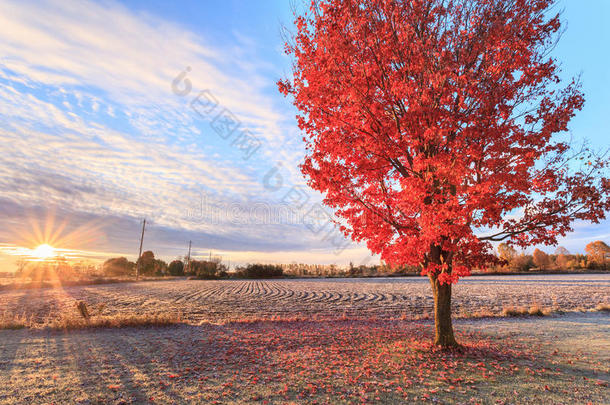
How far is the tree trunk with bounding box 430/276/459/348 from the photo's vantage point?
8727 mm

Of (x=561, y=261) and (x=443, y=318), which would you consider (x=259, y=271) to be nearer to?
(x=443, y=318)

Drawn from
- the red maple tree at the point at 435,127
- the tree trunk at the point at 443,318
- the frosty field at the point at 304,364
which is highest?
the red maple tree at the point at 435,127

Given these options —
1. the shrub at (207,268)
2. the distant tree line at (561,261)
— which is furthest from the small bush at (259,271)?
the distant tree line at (561,261)

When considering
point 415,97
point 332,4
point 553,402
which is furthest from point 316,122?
point 553,402

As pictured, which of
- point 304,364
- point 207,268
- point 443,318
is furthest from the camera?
point 207,268

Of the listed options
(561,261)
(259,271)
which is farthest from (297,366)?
(561,261)

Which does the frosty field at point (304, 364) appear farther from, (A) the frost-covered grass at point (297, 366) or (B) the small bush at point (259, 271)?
(B) the small bush at point (259, 271)

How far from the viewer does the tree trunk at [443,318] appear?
873 cm

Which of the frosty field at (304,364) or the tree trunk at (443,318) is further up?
the tree trunk at (443,318)

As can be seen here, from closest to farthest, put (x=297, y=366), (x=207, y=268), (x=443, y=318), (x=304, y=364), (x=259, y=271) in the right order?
1. (x=297, y=366)
2. (x=304, y=364)
3. (x=443, y=318)
4. (x=259, y=271)
5. (x=207, y=268)

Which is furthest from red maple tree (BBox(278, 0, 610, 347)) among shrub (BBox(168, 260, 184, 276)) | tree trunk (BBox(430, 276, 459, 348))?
shrub (BBox(168, 260, 184, 276))

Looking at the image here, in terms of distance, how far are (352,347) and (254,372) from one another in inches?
134

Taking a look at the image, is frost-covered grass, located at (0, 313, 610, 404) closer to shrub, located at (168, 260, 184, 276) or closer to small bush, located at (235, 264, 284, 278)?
small bush, located at (235, 264, 284, 278)

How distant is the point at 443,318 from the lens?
884 cm
